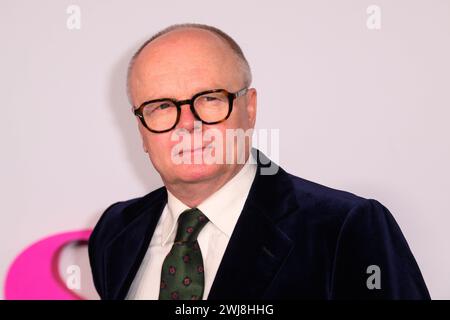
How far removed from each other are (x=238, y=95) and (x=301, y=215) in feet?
1.23

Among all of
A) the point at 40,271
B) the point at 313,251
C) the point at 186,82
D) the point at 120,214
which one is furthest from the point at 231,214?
the point at 40,271

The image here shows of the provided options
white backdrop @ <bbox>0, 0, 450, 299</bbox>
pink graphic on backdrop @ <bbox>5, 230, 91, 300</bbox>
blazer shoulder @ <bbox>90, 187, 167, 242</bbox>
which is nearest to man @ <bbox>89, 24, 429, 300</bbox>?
blazer shoulder @ <bbox>90, 187, 167, 242</bbox>

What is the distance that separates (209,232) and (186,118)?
33cm

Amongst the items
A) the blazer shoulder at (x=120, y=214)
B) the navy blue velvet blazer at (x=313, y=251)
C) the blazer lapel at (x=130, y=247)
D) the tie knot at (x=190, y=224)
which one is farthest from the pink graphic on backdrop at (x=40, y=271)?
the navy blue velvet blazer at (x=313, y=251)

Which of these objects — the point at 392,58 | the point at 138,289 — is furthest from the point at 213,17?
the point at 138,289

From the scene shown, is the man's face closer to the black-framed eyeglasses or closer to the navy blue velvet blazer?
the black-framed eyeglasses

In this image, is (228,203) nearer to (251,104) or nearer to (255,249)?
(255,249)

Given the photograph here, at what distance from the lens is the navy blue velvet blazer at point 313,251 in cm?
141

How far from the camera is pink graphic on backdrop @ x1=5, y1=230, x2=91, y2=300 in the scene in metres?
2.19

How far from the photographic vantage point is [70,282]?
2.21m

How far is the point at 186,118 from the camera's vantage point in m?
1.47

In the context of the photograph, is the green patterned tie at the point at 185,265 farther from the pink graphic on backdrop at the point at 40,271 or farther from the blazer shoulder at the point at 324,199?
the pink graphic on backdrop at the point at 40,271

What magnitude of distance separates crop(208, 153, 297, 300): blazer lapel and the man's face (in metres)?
0.14

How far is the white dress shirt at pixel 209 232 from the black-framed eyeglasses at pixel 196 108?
20 centimetres
